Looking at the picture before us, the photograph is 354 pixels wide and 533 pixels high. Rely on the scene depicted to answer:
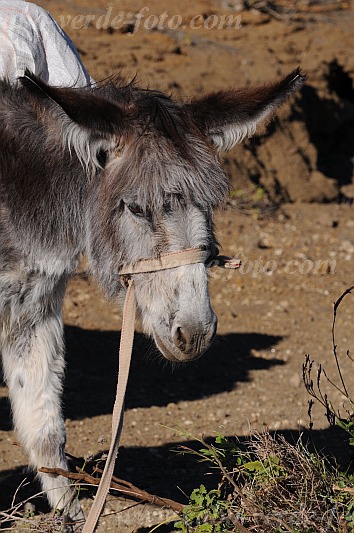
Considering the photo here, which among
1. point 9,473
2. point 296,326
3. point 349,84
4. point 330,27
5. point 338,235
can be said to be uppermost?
point 330,27

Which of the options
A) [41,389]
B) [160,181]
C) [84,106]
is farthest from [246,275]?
[84,106]

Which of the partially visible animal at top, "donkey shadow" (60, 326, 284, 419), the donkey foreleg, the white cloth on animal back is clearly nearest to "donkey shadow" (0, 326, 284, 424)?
"donkey shadow" (60, 326, 284, 419)

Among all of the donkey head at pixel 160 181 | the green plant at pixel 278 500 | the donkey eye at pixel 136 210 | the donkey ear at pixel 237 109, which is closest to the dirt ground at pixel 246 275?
the green plant at pixel 278 500

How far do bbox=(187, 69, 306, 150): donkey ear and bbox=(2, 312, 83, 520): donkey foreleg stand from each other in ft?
3.76

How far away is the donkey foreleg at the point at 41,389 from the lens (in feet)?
12.0

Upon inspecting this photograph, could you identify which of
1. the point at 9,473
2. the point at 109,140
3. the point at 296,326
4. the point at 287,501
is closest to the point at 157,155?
the point at 109,140

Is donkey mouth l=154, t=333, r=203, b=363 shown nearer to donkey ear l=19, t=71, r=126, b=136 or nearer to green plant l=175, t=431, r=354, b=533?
green plant l=175, t=431, r=354, b=533

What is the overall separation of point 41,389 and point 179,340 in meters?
1.12

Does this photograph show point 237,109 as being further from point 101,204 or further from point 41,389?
point 41,389

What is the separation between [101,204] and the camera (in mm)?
3076

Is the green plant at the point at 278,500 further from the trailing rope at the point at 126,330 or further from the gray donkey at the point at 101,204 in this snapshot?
the gray donkey at the point at 101,204

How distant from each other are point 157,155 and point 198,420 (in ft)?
8.02

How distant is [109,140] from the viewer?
293 cm

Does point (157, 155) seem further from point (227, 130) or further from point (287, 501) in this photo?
point (287, 501)
